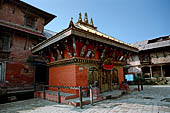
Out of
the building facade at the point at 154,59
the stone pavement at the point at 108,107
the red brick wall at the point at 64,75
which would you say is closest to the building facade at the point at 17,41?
the red brick wall at the point at 64,75

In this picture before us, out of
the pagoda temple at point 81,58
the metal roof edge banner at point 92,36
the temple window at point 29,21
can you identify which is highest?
the temple window at point 29,21

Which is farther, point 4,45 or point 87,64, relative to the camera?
point 4,45

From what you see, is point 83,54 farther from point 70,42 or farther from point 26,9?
point 26,9

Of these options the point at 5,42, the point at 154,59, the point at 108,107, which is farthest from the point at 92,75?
the point at 154,59

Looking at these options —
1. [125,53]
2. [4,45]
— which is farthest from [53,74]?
[125,53]

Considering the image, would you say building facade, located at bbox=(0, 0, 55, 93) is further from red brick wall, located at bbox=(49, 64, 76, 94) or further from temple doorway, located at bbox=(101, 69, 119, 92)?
temple doorway, located at bbox=(101, 69, 119, 92)

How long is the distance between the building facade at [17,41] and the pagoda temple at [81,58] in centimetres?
230

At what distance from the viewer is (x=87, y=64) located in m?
7.95

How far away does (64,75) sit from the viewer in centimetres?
803

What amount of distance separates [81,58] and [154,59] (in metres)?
19.0

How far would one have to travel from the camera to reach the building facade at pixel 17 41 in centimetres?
983

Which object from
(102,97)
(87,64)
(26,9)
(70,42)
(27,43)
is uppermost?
(26,9)

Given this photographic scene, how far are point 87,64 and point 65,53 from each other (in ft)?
6.22

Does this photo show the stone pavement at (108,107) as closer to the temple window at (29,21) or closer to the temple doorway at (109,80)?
the temple doorway at (109,80)
